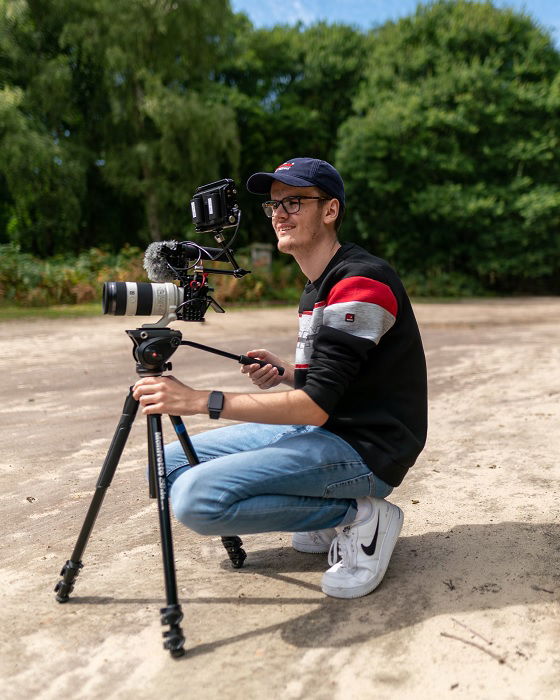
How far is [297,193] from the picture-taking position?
2898mm

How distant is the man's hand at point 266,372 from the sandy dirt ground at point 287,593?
85cm

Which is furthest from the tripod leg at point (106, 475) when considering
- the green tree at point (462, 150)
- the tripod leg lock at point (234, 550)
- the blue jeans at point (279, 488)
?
the green tree at point (462, 150)

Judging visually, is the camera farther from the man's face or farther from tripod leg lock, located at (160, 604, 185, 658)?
tripod leg lock, located at (160, 604, 185, 658)

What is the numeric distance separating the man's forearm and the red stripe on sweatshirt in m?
0.41

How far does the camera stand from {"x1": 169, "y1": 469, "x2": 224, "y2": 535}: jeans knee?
2629 millimetres

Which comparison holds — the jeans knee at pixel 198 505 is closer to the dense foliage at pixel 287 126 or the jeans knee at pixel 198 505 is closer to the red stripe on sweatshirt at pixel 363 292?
the red stripe on sweatshirt at pixel 363 292

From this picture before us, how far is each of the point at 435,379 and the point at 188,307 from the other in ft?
19.8

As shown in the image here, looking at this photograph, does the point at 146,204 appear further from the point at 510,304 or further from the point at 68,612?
the point at 68,612

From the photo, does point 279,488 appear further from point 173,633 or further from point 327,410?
point 173,633

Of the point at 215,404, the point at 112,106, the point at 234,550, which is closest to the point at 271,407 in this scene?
the point at 215,404

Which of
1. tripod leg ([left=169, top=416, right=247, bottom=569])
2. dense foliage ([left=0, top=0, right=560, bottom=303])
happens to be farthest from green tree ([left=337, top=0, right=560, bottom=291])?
tripod leg ([left=169, top=416, right=247, bottom=569])

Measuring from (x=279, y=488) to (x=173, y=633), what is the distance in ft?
2.18

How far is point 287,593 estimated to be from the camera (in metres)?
2.91

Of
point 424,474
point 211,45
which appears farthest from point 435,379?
point 211,45
